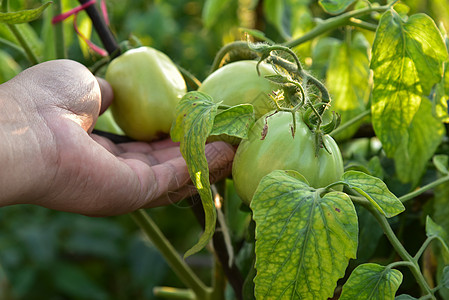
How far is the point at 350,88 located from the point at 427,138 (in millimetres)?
126

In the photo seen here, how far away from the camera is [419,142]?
0.58m

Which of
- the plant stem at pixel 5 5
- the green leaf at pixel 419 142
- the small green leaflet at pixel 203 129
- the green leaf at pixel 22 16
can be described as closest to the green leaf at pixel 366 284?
the small green leaflet at pixel 203 129

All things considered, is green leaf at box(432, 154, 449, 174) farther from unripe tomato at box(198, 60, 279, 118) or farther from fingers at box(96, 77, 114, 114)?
fingers at box(96, 77, 114, 114)

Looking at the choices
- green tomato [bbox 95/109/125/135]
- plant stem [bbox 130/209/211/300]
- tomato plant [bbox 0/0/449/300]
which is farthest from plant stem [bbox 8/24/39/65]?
plant stem [bbox 130/209/211/300]

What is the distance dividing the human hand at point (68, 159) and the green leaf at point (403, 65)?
0.51 ft

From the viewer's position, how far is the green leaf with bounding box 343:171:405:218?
370mm

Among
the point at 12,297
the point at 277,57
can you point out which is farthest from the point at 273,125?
the point at 12,297

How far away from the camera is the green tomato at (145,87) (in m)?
0.55

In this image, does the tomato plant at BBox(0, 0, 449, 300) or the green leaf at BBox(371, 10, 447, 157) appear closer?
the tomato plant at BBox(0, 0, 449, 300)

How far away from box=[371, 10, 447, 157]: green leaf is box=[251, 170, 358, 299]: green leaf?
0.17m

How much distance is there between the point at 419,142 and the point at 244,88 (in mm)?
233

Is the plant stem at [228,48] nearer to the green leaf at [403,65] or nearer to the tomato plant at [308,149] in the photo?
the tomato plant at [308,149]

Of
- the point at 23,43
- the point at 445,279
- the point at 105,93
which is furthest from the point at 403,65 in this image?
the point at 23,43

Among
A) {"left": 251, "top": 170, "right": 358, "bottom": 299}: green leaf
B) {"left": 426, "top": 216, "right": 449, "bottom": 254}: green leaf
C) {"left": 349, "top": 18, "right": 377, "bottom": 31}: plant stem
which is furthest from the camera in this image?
{"left": 349, "top": 18, "right": 377, "bottom": 31}: plant stem
